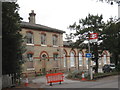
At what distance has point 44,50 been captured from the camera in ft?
120

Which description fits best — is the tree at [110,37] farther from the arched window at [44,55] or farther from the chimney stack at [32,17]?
the chimney stack at [32,17]

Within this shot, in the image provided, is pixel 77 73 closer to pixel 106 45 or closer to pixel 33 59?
pixel 106 45

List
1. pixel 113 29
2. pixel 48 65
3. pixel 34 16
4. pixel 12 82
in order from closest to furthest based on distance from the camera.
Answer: pixel 12 82 → pixel 113 29 → pixel 48 65 → pixel 34 16

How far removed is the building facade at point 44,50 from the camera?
34197 millimetres

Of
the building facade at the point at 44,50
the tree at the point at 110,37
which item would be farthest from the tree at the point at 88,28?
the building facade at the point at 44,50

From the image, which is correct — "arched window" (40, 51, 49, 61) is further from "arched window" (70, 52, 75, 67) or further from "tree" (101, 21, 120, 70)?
"tree" (101, 21, 120, 70)

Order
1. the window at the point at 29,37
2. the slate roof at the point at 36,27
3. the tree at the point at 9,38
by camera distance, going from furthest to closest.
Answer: the window at the point at 29,37 < the slate roof at the point at 36,27 < the tree at the point at 9,38

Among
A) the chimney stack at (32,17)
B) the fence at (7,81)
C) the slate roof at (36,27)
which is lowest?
the fence at (7,81)

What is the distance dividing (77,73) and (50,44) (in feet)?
36.7

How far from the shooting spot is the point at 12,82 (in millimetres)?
20031

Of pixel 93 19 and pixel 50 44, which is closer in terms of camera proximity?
pixel 93 19

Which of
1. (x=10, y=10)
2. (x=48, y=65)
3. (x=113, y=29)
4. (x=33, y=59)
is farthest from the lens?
(x=48, y=65)

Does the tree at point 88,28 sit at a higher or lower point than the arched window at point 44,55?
higher

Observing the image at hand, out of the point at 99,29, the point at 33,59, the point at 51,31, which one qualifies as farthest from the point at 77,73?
the point at 51,31
